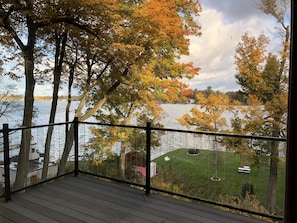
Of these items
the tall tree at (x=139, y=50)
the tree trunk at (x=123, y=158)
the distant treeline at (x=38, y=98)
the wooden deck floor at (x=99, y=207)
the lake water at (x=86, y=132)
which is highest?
the tall tree at (x=139, y=50)

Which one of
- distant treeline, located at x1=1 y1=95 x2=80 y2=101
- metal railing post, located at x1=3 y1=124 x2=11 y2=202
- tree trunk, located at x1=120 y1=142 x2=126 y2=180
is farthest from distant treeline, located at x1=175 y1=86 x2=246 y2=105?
metal railing post, located at x1=3 y1=124 x2=11 y2=202

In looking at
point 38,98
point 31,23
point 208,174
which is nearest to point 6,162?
point 38,98

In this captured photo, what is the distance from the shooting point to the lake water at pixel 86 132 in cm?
399

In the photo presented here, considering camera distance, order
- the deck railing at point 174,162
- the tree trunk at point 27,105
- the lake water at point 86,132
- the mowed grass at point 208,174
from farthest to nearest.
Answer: the tree trunk at point 27,105
the lake water at point 86,132
the mowed grass at point 208,174
the deck railing at point 174,162

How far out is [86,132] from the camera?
16.0 feet

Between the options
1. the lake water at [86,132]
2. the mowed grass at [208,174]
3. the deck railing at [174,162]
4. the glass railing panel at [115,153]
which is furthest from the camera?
the glass railing panel at [115,153]

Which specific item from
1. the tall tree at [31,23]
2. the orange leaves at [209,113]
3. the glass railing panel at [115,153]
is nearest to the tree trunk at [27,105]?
the tall tree at [31,23]

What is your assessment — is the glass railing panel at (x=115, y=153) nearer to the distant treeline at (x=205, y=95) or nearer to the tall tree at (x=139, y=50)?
the tall tree at (x=139, y=50)

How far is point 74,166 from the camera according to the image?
3.91 metres

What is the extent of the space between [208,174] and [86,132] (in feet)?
8.00

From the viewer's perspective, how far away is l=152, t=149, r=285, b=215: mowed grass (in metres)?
3.71

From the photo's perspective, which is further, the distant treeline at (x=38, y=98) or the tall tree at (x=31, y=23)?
the distant treeline at (x=38, y=98)

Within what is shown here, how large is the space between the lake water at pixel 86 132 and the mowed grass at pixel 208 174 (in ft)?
0.62

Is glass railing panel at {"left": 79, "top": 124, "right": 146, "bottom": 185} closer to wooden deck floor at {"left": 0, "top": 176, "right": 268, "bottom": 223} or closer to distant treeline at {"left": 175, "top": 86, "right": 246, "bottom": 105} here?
wooden deck floor at {"left": 0, "top": 176, "right": 268, "bottom": 223}
